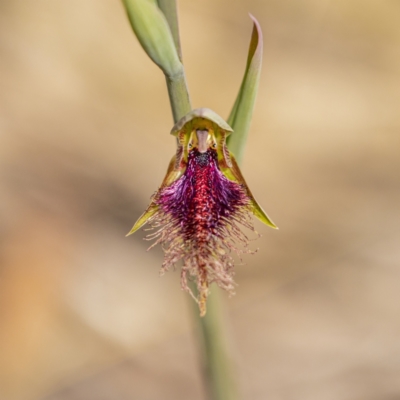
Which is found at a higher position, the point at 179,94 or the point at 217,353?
the point at 179,94

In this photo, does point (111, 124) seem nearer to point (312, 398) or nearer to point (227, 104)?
point (227, 104)

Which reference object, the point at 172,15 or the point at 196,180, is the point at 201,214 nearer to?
the point at 196,180

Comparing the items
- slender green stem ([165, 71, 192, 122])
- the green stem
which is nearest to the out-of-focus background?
the green stem

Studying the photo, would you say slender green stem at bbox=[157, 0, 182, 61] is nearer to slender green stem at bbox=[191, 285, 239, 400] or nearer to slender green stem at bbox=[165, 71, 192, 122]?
slender green stem at bbox=[165, 71, 192, 122]

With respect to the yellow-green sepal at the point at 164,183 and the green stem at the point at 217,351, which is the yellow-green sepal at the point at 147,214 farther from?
the green stem at the point at 217,351

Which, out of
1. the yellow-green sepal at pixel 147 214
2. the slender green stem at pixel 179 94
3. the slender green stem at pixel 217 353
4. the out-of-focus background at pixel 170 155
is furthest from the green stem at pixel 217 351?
the out-of-focus background at pixel 170 155

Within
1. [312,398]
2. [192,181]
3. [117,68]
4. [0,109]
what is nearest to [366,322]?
[312,398]

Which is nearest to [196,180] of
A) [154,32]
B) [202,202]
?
[202,202]
